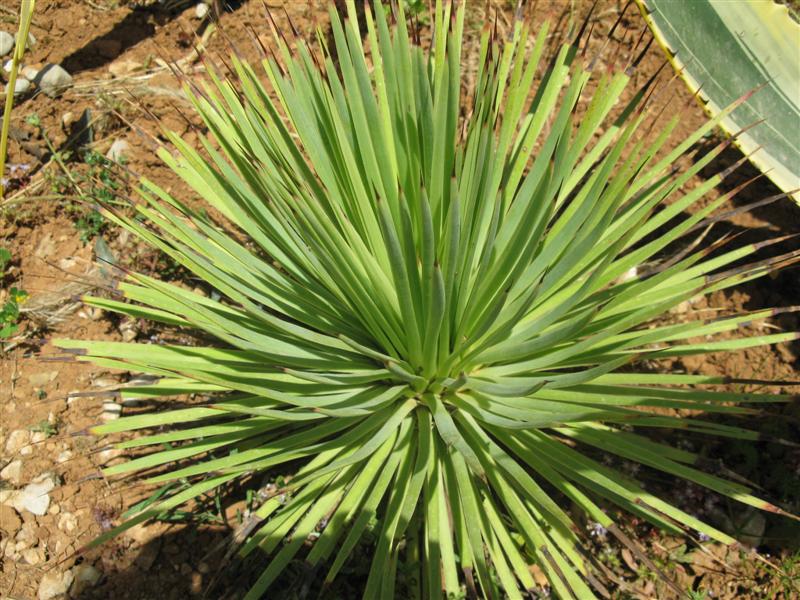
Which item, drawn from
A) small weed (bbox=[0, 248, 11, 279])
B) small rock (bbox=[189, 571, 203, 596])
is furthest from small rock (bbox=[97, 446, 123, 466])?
small weed (bbox=[0, 248, 11, 279])

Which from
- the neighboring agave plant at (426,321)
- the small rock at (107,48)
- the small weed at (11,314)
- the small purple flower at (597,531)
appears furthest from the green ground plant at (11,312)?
the small purple flower at (597,531)

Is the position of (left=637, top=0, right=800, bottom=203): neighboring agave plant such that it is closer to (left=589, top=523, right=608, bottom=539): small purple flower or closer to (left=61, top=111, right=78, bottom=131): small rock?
(left=589, top=523, right=608, bottom=539): small purple flower

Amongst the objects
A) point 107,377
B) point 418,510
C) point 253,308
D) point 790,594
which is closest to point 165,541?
point 107,377

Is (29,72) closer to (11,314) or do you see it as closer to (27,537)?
(11,314)

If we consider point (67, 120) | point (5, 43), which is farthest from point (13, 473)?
point (5, 43)

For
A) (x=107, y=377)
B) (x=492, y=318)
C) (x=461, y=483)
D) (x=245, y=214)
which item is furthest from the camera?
(x=107, y=377)

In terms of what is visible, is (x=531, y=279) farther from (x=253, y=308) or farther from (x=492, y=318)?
(x=253, y=308)

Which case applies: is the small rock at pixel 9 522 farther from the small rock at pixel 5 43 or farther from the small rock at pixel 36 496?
the small rock at pixel 5 43

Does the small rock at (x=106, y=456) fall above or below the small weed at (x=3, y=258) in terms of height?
below
